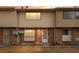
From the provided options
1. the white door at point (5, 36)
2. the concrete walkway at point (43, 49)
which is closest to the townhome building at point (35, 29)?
the white door at point (5, 36)

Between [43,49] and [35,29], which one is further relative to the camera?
[35,29]

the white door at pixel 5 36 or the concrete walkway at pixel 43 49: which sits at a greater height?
the white door at pixel 5 36

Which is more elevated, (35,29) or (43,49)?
(35,29)

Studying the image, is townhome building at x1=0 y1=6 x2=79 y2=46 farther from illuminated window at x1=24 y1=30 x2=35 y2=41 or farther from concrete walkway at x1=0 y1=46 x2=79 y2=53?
concrete walkway at x1=0 y1=46 x2=79 y2=53

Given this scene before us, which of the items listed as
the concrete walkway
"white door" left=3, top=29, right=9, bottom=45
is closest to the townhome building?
"white door" left=3, top=29, right=9, bottom=45

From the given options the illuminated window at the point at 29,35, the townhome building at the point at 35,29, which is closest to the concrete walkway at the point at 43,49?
the townhome building at the point at 35,29

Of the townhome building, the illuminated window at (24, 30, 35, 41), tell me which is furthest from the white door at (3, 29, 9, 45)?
the illuminated window at (24, 30, 35, 41)

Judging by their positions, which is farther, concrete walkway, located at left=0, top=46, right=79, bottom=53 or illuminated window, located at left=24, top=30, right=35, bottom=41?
illuminated window, located at left=24, top=30, right=35, bottom=41

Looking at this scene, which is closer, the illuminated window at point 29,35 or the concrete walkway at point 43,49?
the concrete walkway at point 43,49

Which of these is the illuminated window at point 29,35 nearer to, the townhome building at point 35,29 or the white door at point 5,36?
the townhome building at point 35,29

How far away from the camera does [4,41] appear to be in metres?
1.46

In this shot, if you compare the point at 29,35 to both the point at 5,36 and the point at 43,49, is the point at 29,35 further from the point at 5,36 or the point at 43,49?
the point at 43,49

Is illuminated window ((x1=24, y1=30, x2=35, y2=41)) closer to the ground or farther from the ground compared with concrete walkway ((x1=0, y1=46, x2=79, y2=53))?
farther from the ground

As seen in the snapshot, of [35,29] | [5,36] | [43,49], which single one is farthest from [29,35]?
[43,49]
